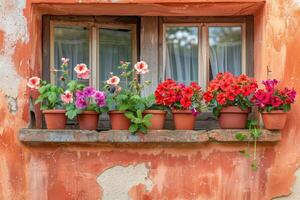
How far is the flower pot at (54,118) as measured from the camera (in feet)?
16.0

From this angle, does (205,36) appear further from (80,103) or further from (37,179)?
(37,179)

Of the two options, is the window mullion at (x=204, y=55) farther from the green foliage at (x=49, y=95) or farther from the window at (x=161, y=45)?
the green foliage at (x=49, y=95)

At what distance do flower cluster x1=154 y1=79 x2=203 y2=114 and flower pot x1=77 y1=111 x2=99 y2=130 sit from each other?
54 cm

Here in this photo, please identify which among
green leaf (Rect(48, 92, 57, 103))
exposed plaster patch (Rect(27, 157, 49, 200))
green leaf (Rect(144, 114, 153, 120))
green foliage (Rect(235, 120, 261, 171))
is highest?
green leaf (Rect(48, 92, 57, 103))

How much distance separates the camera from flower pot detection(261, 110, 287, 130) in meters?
4.74

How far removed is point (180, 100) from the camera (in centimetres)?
482

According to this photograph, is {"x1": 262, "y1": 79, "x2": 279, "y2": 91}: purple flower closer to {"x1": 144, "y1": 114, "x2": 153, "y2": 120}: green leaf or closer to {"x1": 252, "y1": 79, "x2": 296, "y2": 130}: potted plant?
{"x1": 252, "y1": 79, "x2": 296, "y2": 130}: potted plant

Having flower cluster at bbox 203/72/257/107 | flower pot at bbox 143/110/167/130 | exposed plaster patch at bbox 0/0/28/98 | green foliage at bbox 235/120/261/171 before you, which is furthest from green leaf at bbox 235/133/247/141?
exposed plaster patch at bbox 0/0/28/98

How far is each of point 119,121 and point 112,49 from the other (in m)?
0.99

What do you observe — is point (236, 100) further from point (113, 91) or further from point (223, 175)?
point (113, 91)

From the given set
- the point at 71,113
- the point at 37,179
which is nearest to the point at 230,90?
the point at 71,113

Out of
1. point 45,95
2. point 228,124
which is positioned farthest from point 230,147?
point 45,95

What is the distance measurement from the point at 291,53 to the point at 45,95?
81.1 inches

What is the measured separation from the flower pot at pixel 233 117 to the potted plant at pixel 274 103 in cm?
16
